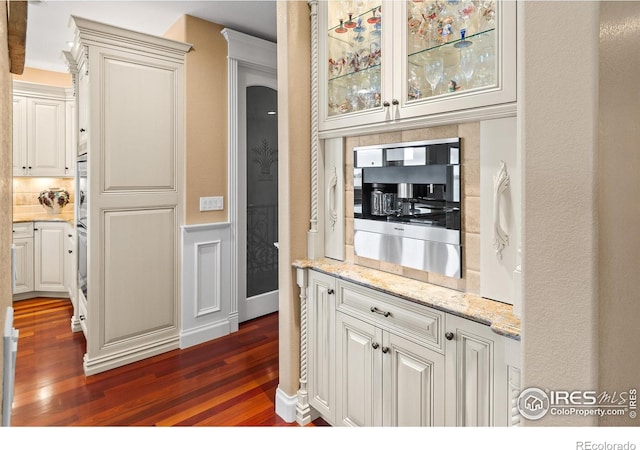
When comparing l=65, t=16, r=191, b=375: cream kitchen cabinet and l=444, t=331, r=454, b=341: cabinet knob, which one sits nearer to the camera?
l=444, t=331, r=454, b=341: cabinet knob

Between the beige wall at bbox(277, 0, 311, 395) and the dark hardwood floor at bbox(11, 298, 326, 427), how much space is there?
1.59 ft

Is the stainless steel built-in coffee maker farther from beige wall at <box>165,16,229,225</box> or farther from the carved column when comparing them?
beige wall at <box>165,16,229,225</box>

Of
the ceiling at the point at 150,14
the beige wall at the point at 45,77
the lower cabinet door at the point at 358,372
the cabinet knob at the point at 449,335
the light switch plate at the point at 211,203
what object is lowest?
the lower cabinet door at the point at 358,372

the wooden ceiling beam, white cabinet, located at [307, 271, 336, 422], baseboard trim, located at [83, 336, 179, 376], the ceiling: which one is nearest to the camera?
the wooden ceiling beam

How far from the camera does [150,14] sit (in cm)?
318

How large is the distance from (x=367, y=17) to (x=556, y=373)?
1705mm

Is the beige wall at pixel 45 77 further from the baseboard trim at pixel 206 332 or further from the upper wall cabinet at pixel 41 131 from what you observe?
the baseboard trim at pixel 206 332

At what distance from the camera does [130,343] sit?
3.00m

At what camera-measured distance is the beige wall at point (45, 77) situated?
15.3 ft

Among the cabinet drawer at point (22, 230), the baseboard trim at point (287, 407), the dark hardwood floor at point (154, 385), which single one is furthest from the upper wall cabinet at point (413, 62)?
the cabinet drawer at point (22, 230)

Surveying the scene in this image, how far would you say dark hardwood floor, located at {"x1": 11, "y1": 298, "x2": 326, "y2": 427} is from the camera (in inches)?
88.5

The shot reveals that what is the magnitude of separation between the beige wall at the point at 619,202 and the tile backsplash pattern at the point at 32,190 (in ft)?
18.5

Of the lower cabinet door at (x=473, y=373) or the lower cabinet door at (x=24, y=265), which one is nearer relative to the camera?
the lower cabinet door at (x=473, y=373)

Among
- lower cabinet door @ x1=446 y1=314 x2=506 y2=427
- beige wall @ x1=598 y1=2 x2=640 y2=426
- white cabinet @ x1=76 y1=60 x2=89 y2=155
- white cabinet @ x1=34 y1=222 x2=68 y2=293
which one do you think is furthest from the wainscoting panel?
beige wall @ x1=598 y1=2 x2=640 y2=426
